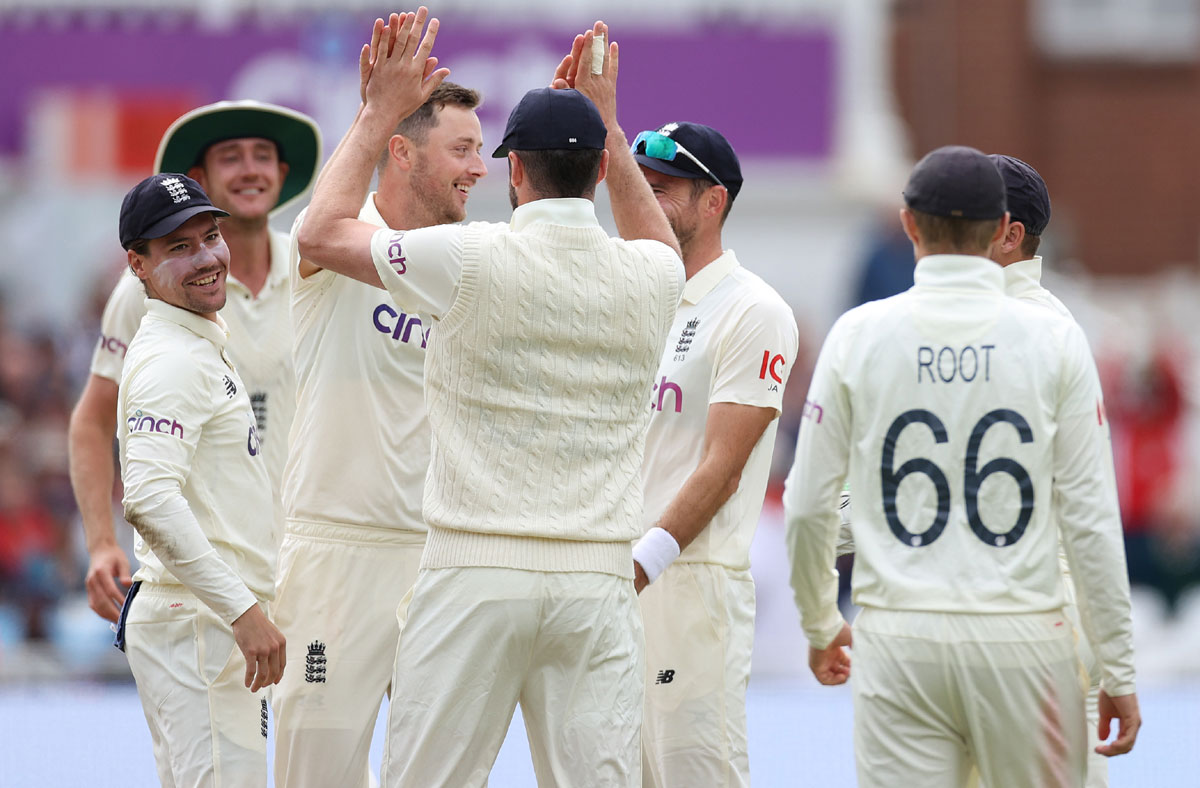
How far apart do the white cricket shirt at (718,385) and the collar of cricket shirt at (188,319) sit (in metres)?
1.32

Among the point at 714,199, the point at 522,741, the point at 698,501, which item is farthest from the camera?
the point at 522,741

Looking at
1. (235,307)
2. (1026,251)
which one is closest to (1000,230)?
(1026,251)

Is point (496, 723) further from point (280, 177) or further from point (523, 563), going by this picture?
point (280, 177)

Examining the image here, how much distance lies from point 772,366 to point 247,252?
6.23ft

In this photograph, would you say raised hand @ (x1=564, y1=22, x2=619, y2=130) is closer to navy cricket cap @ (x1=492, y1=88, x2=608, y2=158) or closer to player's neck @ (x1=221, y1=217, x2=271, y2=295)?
navy cricket cap @ (x1=492, y1=88, x2=608, y2=158)

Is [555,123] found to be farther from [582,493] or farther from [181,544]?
[181,544]

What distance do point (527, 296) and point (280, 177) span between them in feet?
7.04

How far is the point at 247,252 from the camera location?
Answer: 577cm

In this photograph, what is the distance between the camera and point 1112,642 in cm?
406

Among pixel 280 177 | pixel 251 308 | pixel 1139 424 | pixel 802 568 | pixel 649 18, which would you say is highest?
pixel 649 18

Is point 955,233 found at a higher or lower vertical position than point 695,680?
higher

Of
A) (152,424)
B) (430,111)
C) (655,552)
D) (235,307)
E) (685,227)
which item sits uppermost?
(430,111)

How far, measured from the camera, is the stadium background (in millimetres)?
10727

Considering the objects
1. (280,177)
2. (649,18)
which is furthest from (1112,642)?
(649,18)
